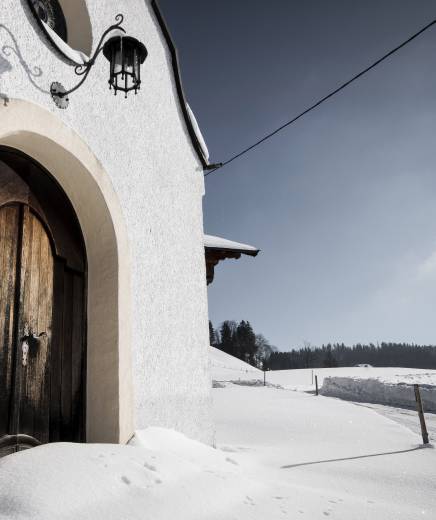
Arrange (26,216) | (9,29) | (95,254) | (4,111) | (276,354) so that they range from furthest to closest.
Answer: (276,354), (95,254), (26,216), (9,29), (4,111)

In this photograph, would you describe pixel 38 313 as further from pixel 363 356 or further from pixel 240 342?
pixel 363 356

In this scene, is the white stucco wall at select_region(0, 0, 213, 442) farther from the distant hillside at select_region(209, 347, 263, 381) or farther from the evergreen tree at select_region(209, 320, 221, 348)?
the evergreen tree at select_region(209, 320, 221, 348)

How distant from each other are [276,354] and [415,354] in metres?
39.7

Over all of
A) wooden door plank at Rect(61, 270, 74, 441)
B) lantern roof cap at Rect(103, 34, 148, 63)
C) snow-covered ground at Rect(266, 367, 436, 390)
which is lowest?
snow-covered ground at Rect(266, 367, 436, 390)

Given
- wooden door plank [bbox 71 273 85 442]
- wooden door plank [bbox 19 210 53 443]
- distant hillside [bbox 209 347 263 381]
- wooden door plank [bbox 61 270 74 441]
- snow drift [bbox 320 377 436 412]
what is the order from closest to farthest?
wooden door plank [bbox 19 210 53 443]
wooden door plank [bbox 61 270 74 441]
wooden door plank [bbox 71 273 85 442]
snow drift [bbox 320 377 436 412]
distant hillside [bbox 209 347 263 381]

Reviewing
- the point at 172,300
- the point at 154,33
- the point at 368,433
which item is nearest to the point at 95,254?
the point at 172,300

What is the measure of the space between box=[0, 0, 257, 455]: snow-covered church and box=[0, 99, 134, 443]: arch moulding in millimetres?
13

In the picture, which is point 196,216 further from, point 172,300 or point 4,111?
point 4,111

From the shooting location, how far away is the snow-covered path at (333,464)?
9.87 ft

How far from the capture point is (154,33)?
5363 mm

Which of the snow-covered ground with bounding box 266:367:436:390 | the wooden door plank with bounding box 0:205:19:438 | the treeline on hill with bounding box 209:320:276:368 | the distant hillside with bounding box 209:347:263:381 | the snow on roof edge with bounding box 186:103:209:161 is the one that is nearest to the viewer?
the wooden door plank with bounding box 0:205:19:438

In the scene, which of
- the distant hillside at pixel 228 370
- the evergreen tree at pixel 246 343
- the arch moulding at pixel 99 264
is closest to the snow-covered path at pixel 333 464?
the arch moulding at pixel 99 264

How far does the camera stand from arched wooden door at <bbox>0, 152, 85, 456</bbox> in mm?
3023

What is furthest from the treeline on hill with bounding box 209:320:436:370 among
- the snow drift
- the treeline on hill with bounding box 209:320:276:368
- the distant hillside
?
the snow drift
